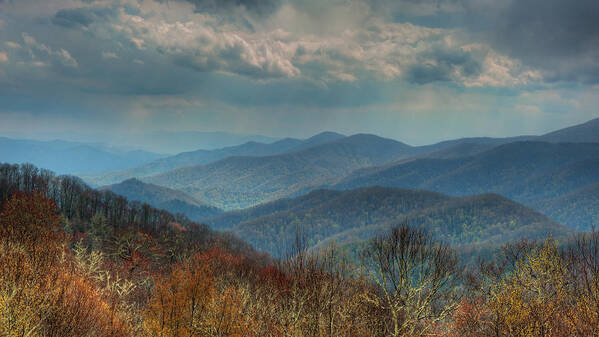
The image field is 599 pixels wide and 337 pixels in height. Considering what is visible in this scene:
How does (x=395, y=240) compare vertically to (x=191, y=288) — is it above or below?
above

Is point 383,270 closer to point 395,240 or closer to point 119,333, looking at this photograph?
point 395,240

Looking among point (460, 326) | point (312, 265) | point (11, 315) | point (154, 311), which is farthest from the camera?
point (460, 326)

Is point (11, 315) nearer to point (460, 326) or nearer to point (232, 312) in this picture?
point (232, 312)

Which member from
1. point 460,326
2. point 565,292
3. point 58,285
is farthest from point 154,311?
point 565,292

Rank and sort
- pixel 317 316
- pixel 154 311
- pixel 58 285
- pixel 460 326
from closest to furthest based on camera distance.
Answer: pixel 317 316 → pixel 58 285 → pixel 154 311 → pixel 460 326

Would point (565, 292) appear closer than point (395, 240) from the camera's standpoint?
No

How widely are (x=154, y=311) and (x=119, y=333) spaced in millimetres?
3214

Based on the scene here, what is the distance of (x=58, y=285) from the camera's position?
1070 inches

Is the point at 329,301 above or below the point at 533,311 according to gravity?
above

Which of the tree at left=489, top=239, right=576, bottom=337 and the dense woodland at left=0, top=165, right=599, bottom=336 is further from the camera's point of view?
the dense woodland at left=0, top=165, right=599, bottom=336

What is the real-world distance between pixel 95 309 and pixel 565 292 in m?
39.1

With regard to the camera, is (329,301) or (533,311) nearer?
(533,311)

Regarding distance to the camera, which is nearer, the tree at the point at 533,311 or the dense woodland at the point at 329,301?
the tree at the point at 533,311

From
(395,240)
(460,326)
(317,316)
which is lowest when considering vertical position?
(460,326)
